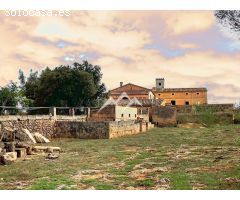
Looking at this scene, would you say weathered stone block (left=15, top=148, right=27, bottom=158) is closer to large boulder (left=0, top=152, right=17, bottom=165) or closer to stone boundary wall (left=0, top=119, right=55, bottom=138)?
large boulder (left=0, top=152, right=17, bottom=165)

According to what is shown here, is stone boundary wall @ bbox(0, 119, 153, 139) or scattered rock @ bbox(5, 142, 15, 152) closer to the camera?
scattered rock @ bbox(5, 142, 15, 152)

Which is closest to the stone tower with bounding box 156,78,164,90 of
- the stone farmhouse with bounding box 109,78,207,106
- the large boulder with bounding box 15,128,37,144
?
the stone farmhouse with bounding box 109,78,207,106

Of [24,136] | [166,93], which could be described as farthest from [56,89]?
[166,93]

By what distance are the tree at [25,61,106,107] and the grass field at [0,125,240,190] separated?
14596mm

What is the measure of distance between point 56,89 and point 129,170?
66.9 feet

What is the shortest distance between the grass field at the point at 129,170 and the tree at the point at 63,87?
575 inches

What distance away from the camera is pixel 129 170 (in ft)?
38.8

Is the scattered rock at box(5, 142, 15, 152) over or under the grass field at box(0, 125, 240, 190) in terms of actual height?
over

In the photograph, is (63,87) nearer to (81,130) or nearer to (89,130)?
(81,130)

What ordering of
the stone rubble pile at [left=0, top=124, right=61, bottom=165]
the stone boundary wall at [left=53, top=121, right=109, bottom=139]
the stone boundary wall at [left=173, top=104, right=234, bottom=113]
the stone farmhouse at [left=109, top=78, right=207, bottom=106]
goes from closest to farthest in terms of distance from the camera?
the stone rubble pile at [left=0, top=124, right=61, bottom=165] < the stone boundary wall at [left=53, top=121, right=109, bottom=139] < the stone boundary wall at [left=173, top=104, right=234, bottom=113] < the stone farmhouse at [left=109, top=78, right=207, bottom=106]

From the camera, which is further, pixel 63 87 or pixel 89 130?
pixel 63 87

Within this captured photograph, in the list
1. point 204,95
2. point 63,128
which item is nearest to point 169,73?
point 63,128

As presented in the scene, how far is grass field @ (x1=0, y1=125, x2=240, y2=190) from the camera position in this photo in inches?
385

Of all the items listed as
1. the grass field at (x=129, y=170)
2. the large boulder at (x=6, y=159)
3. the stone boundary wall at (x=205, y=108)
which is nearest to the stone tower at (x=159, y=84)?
the stone boundary wall at (x=205, y=108)
